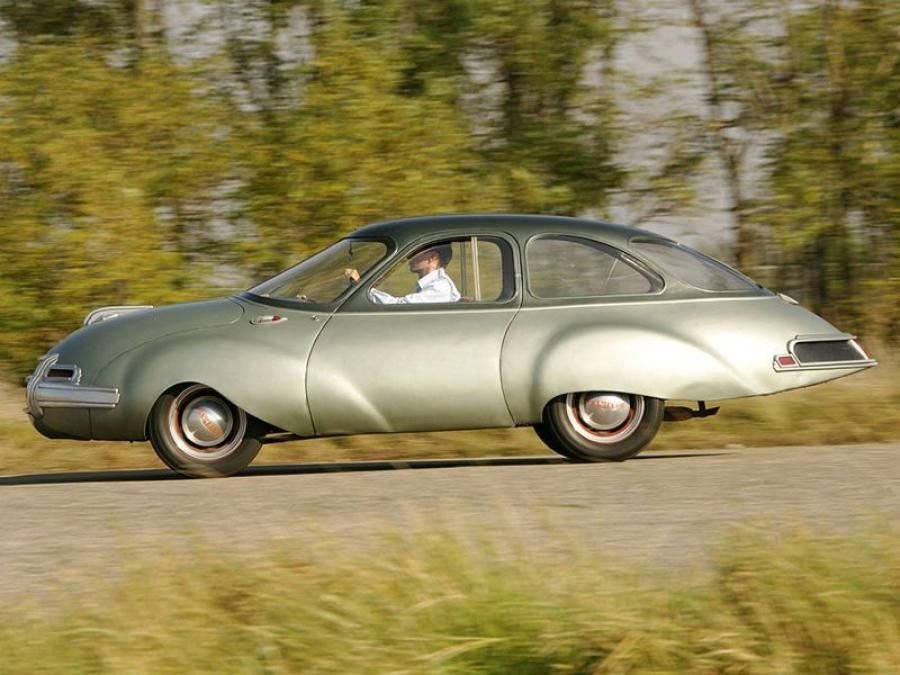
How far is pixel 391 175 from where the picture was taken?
1691 centimetres

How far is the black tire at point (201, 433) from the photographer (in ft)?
33.3

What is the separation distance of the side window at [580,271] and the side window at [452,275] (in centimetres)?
17

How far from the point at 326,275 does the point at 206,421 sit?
1.14 m

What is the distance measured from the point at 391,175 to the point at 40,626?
1159 cm

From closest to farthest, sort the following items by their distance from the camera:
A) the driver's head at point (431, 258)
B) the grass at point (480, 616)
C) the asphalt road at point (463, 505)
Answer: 1. the grass at point (480, 616)
2. the asphalt road at point (463, 505)
3. the driver's head at point (431, 258)

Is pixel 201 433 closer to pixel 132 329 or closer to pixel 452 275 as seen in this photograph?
pixel 132 329

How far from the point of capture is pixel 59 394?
404 inches

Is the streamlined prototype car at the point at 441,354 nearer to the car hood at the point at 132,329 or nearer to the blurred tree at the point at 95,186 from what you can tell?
the car hood at the point at 132,329

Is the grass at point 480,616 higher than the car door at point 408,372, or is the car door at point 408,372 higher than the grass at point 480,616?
the car door at point 408,372

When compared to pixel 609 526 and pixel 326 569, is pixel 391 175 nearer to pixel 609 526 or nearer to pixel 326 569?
pixel 609 526

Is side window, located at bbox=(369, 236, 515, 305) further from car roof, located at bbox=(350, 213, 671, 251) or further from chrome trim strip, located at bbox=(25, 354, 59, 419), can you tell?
chrome trim strip, located at bbox=(25, 354, 59, 419)

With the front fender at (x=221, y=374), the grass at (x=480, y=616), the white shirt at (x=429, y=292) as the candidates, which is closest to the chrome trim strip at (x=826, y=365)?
the white shirt at (x=429, y=292)

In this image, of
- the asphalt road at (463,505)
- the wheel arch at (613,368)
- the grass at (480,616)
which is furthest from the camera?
the wheel arch at (613,368)

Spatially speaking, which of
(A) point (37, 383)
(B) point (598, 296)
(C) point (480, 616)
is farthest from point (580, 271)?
(C) point (480, 616)
